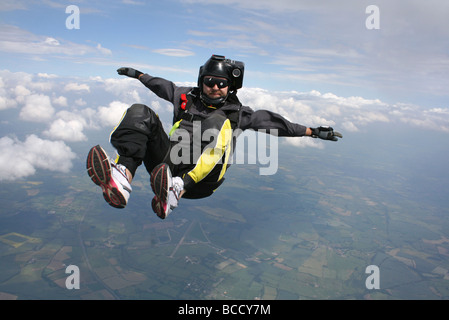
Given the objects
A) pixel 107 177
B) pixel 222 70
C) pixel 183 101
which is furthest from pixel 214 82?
pixel 107 177

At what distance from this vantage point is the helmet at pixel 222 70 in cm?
337

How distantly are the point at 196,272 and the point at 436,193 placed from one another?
167 metres

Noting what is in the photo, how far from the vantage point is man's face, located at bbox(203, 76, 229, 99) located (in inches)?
131

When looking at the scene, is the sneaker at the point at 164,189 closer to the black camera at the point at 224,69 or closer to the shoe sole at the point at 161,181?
the shoe sole at the point at 161,181

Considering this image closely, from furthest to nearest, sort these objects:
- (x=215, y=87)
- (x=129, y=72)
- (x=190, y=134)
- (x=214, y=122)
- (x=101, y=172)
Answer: (x=129, y=72), (x=215, y=87), (x=190, y=134), (x=214, y=122), (x=101, y=172)

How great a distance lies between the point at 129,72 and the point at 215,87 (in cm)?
143

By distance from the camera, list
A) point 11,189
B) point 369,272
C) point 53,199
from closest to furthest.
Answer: point 369,272, point 53,199, point 11,189

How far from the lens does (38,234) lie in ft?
252

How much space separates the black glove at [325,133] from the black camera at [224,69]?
46.4 inches

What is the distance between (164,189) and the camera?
2.56 m

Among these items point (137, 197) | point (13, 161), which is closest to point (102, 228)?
point (137, 197)

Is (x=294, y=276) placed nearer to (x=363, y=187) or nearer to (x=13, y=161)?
(x=363, y=187)

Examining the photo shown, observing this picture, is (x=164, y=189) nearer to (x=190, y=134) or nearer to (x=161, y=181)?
(x=161, y=181)

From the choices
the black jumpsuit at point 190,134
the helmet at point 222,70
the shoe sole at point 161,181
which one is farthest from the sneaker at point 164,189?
the helmet at point 222,70
